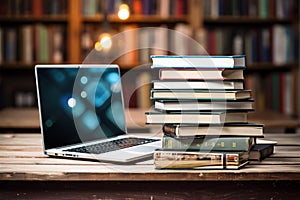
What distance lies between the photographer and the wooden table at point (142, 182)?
1242 millimetres

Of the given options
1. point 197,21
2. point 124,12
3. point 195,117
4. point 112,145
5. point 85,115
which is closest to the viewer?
point 195,117

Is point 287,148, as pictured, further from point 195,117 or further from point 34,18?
point 34,18

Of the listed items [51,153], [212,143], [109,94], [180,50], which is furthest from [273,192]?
[180,50]

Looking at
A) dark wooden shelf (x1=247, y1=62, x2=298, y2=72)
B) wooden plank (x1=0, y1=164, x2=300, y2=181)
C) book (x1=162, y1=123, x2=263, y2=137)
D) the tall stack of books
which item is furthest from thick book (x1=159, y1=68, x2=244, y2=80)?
dark wooden shelf (x1=247, y1=62, x2=298, y2=72)

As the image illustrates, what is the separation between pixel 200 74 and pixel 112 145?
33 cm

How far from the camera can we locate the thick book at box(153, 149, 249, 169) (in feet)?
4.17

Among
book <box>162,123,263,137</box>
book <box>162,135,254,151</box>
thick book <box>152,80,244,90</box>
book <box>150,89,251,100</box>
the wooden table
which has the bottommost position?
the wooden table

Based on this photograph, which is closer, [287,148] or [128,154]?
[128,154]

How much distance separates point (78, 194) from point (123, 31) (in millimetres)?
2857

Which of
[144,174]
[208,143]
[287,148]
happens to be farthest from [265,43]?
[144,174]

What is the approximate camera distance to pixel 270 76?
13.5ft

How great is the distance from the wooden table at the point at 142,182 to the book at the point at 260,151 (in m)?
0.07

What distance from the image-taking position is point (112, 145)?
5.13 feet

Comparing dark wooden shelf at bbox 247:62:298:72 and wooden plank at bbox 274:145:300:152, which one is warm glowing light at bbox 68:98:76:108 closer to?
wooden plank at bbox 274:145:300:152
